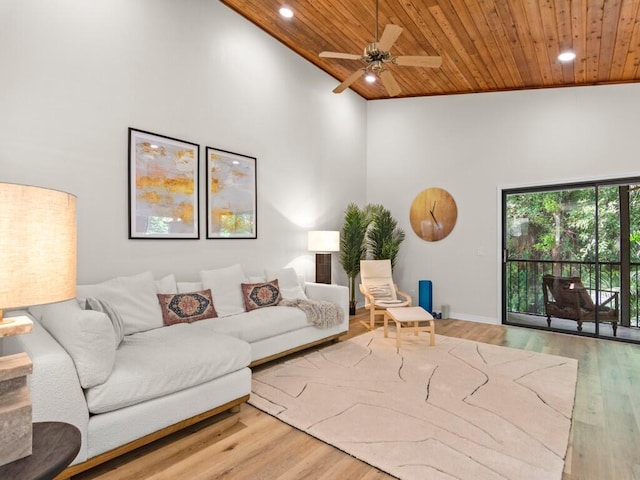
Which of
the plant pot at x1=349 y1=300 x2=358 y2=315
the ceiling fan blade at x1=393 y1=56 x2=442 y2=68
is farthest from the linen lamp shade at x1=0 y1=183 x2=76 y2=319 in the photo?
the plant pot at x1=349 y1=300 x2=358 y2=315

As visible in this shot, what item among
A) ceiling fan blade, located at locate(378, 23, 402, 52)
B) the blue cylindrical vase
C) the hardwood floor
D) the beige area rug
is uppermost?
ceiling fan blade, located at locate(378, 23, 402, 52)

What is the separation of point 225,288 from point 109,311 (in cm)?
129

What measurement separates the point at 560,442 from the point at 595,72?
437 cm

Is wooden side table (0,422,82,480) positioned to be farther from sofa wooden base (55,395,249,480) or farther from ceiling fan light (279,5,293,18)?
ceiling fan light (279,5,293,18)

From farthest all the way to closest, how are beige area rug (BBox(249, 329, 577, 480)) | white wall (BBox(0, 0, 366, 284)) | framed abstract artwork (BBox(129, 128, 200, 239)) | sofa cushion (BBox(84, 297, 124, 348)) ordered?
framed abstract artwork (BBox(129, 128, 200, 239)) → white wall (BBox(0, 0, 366, 284)) → sofa cushion (BBox(84, 297, 124, 348)) → beige area rug (BBox(249, 329, 577, 480))

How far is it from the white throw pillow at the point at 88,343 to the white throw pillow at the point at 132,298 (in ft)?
2.49

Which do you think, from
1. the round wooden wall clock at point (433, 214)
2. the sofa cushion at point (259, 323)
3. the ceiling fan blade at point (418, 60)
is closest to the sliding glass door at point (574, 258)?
the round wooden wall clock at point (433, 214)

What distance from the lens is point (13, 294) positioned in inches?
39.5

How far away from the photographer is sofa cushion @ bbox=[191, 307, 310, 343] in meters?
3.12

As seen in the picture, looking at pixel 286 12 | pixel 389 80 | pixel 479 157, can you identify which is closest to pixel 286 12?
pixel 286 12

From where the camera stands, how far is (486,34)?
388cm

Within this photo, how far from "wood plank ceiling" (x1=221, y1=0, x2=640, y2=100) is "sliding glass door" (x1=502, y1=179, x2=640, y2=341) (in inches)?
57.9

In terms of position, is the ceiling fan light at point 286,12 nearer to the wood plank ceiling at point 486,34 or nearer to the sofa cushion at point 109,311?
the wood plank ceiling at point 486,34

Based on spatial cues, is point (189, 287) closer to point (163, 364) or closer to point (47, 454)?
point (163, 364)
